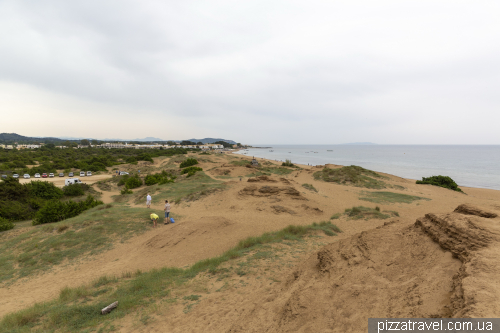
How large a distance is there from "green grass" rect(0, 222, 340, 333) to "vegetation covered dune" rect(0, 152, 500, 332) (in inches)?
1.4

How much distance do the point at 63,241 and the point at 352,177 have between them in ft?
101

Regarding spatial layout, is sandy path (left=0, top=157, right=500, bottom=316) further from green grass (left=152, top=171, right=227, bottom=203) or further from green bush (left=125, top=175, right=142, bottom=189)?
green bush (left=125, top=175, right=142, bottom=189)

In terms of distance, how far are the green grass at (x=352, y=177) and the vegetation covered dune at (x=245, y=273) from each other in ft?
53.2

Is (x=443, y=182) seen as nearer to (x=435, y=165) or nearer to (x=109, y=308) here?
(x=109, y=308)

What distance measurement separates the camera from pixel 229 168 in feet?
122

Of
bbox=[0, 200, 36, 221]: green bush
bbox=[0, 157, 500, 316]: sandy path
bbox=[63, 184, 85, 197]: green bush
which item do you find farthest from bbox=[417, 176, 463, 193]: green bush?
bbox=[63, 184, 85, 197]: green bush

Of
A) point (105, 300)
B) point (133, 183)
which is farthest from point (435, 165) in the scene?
point (105, 300)

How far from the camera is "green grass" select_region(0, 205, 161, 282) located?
9.80m

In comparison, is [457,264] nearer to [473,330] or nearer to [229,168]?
[473,330]

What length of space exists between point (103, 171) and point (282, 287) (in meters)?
56.7

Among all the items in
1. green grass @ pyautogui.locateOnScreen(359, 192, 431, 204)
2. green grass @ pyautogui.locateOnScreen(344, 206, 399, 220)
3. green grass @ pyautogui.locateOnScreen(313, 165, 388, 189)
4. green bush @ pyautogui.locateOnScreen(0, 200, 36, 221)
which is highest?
green grass @ pyautogui.locateOnScreen(313, 165, 388, 189)

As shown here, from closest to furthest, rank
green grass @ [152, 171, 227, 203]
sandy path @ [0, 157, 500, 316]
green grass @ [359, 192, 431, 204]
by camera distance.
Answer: sandy path @ [0, 157, 500, 316]
green grass @ [152, 171, 227, 203]
green grass @ [359, 192, 431, 204]

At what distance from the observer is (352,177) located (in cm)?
3083

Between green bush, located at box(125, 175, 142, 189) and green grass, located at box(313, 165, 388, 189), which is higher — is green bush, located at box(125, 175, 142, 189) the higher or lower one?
the lower one
